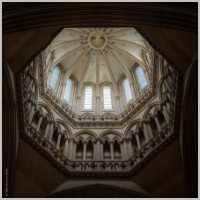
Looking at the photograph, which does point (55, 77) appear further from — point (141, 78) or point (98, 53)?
point (141, 78)

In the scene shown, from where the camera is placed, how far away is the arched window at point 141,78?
22.6 metres

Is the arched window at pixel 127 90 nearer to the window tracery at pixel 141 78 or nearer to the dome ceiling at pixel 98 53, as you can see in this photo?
the dome ceiling at pixel 98 53

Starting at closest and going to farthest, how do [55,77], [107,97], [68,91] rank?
[55,77] < [68,91] < [107,97]

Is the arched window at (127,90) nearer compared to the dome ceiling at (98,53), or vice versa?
the arched window at (127,90)

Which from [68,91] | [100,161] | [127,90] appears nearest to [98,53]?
[127,90]

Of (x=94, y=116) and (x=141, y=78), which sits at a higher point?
(x=141, y=78)

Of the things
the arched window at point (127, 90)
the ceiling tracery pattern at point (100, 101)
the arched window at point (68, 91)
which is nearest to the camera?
the ceiling tracery pattern at point (100, 101)

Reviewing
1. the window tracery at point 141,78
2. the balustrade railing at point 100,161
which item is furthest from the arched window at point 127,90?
the balustrade railing at point 100,161

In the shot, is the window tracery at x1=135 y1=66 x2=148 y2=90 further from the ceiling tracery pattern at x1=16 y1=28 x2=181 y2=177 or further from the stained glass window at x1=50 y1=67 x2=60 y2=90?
the stained glass window at x1=50 y1=67 x2=60 y2=90

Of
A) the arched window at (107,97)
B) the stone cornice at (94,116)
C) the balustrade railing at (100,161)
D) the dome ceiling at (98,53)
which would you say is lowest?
the balustrade railing at (100,161)

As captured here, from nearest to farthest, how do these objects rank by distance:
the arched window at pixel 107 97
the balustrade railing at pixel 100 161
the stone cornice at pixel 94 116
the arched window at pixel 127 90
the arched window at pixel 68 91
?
1. the balustrade railing at pixel 100 161
2. the stone cornice at pixel 94 116
3. the arched window at pixel 68 91
4. the arched window at pixel 127 90
5. the arched window at pixel 107 97

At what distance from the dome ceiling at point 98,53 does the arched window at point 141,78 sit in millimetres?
661

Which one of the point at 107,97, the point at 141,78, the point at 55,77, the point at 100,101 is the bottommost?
the point at 100,101

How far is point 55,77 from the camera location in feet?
77.3
